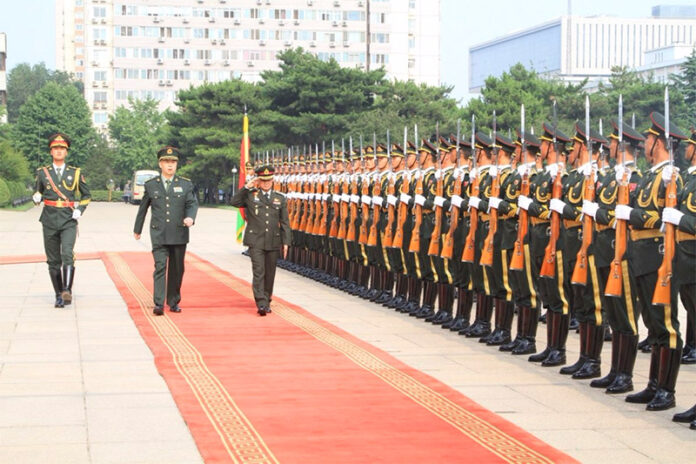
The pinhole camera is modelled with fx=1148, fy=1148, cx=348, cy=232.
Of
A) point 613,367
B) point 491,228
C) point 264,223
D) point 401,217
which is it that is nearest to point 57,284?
point 264,223

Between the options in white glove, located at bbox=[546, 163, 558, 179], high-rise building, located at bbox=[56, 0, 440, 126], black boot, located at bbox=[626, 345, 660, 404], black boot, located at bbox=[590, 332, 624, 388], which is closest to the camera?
black boot, located at bbox=[626, 345, 660, 404]

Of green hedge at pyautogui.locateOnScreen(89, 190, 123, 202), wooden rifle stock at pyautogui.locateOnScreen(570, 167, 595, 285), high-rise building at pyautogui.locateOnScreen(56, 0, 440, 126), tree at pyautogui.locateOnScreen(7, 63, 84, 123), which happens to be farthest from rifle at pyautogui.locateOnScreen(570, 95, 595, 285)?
tree at pyautogui.locateOnScreen(7, 63, 84, 123)

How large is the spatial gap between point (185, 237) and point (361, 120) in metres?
40.6

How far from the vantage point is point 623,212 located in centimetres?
747

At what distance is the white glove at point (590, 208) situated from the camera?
803 cm

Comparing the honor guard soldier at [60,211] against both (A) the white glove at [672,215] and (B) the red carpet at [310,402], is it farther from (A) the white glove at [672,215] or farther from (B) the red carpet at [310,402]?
(A) the white glove at [672,215]

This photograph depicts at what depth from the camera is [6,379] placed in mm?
8195

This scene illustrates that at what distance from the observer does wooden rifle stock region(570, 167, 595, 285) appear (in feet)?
27.0

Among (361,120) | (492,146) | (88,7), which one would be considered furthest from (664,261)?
(88,7)

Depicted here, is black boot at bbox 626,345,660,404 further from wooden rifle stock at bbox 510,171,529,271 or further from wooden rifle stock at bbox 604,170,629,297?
wooden rifle stock at bbox 510,171,529,271

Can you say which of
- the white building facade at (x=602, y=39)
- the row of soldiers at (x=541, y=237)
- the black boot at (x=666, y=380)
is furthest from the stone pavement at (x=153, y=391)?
the white building facade at (x=602, y=39)

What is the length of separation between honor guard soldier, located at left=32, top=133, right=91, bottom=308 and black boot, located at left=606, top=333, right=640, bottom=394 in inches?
271

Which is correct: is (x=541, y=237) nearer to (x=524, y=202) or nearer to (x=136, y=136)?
(x=524, y=202)

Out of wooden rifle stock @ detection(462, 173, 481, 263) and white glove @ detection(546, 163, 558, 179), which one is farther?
wooden rifle stock @ detection(462, 173, 481, 263)
